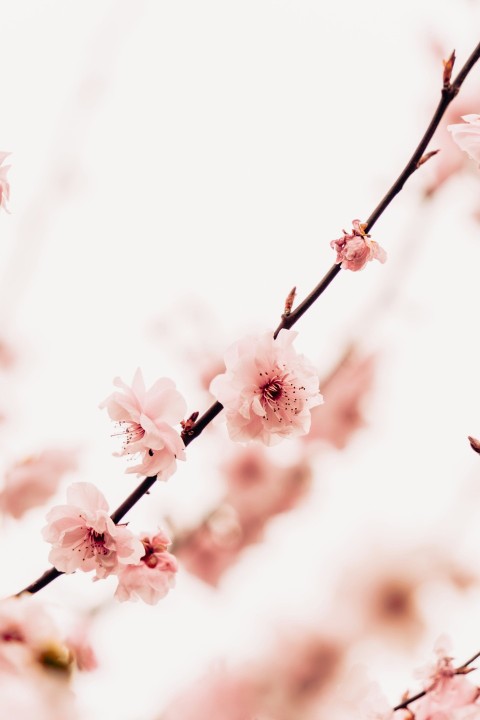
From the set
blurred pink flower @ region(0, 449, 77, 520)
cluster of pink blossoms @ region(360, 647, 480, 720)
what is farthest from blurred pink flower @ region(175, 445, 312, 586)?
cluster of pink blossoms @ region(360, 647, 480, 720)

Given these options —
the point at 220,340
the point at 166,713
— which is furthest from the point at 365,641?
the point at 220,340

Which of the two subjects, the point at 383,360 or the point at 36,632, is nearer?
the point at 36,632

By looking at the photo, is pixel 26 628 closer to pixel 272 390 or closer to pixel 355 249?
pixel 272 390

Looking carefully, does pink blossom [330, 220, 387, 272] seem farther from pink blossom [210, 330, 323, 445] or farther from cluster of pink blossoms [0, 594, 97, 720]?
cluster of pink blossoms [0, 594, 97, 720]

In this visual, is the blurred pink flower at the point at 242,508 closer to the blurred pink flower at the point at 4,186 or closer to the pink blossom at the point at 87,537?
the pink blossom at the point at 87,537

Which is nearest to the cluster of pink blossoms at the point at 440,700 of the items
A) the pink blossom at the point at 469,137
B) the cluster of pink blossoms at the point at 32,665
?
the cluster of pink blossoms at the point at 32,665

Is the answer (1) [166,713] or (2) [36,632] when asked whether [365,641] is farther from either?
(2) [36,632]
